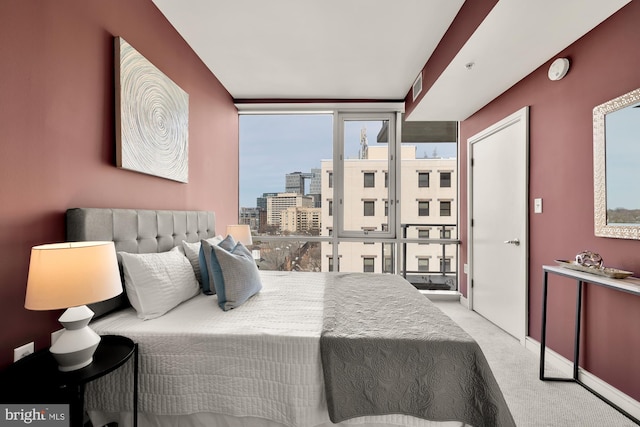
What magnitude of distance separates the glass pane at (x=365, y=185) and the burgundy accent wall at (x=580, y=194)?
5.53 feet

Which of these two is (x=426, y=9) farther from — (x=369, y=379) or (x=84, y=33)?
(x=369, y=379)

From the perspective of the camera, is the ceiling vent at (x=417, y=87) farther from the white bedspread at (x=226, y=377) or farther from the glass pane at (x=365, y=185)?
the white bedspread at (x=226, y=377)

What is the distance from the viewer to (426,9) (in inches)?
83.4

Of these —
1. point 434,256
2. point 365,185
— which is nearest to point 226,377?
point 365,185

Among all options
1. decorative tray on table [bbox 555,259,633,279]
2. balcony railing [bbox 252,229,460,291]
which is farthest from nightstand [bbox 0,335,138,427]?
balcony railing [bbox 252,229,460,291]

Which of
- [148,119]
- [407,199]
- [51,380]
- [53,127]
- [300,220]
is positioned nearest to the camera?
[51,380]

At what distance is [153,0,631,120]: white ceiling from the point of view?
1.82 metres

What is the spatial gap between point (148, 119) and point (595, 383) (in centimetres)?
350

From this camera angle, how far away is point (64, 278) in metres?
1.04

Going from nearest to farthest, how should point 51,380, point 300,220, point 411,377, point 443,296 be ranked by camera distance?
point 51,380
point 411,377
point 443,296
point 300,220

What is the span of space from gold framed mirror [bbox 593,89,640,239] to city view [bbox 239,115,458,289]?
209 cm

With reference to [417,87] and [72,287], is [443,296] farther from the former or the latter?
[72,287]

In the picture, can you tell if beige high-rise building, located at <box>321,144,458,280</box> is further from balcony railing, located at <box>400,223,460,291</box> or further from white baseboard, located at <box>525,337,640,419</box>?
white baseboard, located at <box>525,337,640,419</box>

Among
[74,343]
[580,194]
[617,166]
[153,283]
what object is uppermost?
[617,166]
